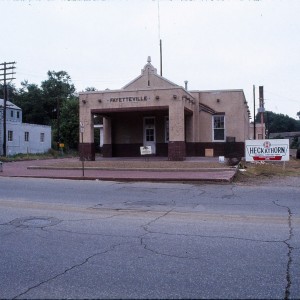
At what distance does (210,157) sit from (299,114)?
130 m

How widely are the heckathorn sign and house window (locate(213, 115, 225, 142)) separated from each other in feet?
22.3

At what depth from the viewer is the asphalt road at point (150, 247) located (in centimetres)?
445

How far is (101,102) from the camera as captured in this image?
25219 mm

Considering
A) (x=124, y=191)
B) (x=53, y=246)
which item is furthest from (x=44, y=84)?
(x=53, y=246)

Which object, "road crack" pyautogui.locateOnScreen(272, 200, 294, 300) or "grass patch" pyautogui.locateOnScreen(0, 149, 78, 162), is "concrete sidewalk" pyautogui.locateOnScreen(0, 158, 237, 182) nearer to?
"road crack" pyautogui.locateOnScreen(272, 200, 294, 300)

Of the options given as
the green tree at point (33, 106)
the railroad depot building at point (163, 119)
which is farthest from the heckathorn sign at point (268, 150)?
the green tree at point (33, 106)

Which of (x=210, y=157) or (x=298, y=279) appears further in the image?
(x=210, y=157)

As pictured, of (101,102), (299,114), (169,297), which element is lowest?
(169,297)

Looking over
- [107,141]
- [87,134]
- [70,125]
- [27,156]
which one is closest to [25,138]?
[27,156]

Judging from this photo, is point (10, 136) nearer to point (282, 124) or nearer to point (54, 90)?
point (54, 90)

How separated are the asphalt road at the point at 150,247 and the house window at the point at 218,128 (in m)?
16.5

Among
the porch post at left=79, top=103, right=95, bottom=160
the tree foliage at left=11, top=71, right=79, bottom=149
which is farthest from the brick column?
the tree foliage at left=11, top=71, right=79, bottom=149

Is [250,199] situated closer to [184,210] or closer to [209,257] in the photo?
[184,210]

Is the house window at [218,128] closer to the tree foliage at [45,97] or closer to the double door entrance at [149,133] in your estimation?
the double door entrance at [149,133]
